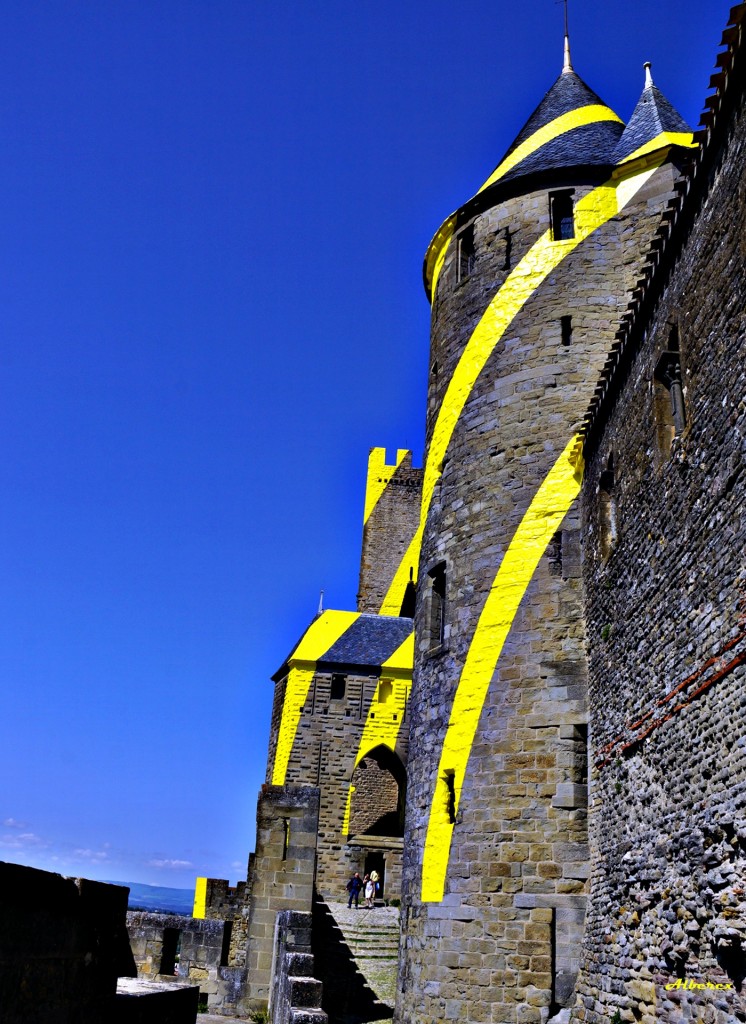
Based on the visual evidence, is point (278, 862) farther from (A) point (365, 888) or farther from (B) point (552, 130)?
(B) point (552, 130)

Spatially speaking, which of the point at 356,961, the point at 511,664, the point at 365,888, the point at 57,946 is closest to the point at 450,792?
the point at 511,664

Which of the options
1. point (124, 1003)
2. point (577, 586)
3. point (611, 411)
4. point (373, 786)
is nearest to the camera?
point (124, 1003)

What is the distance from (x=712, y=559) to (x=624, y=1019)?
11.3 ft

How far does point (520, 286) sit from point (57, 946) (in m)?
9.36

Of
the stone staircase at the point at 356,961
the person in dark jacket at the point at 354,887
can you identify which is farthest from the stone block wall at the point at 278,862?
the person in dark jacket at the point at 354,887

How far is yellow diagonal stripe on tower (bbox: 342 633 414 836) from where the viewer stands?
23000 mm

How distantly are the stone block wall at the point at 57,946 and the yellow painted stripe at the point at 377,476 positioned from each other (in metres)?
29.7

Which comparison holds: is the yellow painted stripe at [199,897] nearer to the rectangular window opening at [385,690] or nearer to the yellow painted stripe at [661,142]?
the rectangular window opening at [385,690]

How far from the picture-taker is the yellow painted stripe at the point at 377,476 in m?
34.1

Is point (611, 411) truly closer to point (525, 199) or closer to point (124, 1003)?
point (525, 199)

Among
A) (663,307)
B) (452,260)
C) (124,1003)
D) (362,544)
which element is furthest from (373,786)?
(124,1003)

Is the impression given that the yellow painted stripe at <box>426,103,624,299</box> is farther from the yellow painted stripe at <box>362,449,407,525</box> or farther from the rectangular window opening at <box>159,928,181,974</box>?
the yellow painted stripe at <box>362,449,407,525</box>

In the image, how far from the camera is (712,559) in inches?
251

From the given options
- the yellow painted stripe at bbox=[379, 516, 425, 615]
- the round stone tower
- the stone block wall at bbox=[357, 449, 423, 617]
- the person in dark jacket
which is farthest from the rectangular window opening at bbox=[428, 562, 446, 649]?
the stone block wall at bbox=[357, 449, 423, 617]
